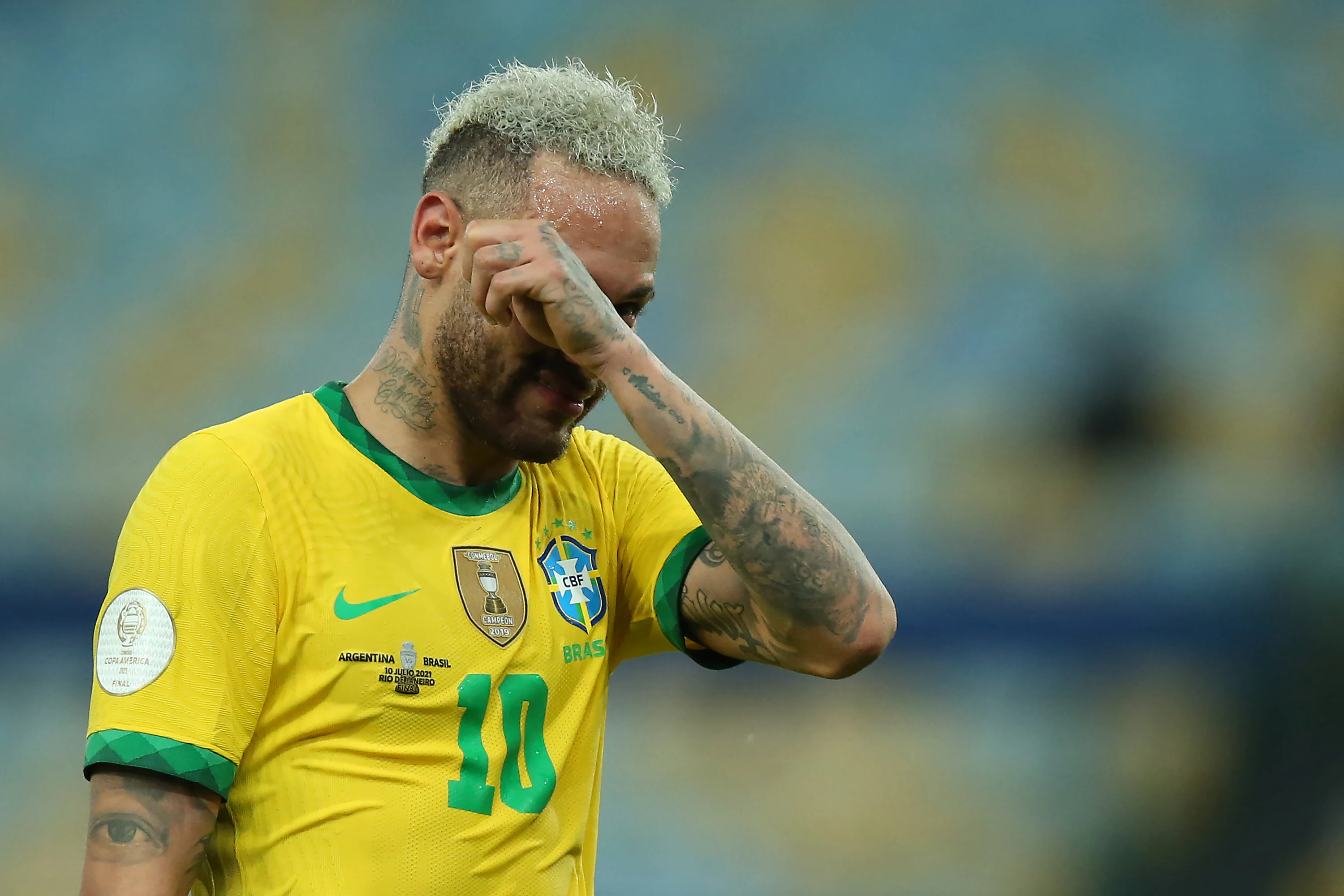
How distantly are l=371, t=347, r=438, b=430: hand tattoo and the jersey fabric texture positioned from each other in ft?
0.18

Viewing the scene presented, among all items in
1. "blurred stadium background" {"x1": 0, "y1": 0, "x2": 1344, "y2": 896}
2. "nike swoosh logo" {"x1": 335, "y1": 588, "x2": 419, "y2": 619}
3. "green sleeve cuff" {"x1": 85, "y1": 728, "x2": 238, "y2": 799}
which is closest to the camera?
"green sleeve cuff" {"x1": 85, "y1": 728, "x2": 238, "y2": 799}

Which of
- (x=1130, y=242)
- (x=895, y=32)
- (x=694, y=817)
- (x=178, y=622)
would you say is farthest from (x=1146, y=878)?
(x=178, y=622)

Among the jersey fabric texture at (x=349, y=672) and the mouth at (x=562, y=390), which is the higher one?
the mouth at (x=562, y=390)

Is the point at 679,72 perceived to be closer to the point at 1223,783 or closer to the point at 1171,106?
the point at 1171,106

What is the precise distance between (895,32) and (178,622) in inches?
133

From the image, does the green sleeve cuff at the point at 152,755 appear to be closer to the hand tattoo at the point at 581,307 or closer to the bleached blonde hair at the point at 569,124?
the hand tattoo at the point at 581,307

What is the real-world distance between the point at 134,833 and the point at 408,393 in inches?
21.4

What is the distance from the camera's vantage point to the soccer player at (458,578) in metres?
1.21

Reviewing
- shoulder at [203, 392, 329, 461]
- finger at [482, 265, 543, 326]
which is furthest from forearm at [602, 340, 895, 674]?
shoulder at [203, 392, 329, 461]

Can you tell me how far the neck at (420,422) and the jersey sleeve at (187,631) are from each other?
21 cm

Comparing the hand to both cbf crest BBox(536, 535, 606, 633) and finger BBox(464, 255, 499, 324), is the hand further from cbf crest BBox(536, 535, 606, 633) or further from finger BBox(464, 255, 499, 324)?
cbf crest BBox(536, 535, 606, 633)

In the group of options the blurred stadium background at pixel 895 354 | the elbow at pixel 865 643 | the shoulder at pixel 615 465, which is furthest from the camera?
the blurred stadium background at pixel 895 354

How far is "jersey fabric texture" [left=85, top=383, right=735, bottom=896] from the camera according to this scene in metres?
1.21

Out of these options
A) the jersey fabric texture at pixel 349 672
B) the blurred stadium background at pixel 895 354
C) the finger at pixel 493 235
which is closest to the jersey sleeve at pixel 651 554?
the jersey fabric texture at pixel 349 672
